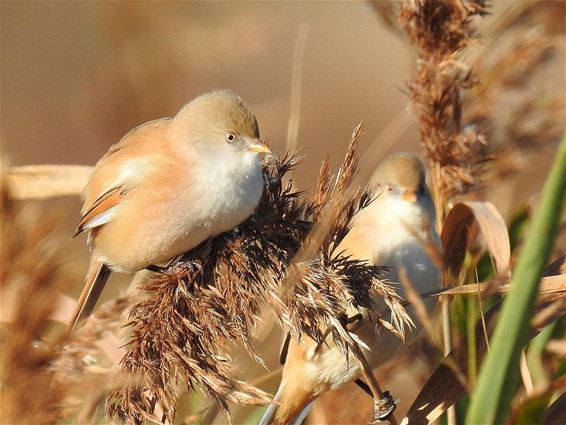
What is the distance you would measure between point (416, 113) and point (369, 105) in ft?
17.3

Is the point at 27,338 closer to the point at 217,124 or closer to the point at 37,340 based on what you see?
the point at 37,340

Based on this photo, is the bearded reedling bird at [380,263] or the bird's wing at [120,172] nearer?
the bearded reedling bird at [380,263]

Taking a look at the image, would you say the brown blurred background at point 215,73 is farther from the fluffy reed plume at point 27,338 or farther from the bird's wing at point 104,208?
the bird's wing at point 104,208

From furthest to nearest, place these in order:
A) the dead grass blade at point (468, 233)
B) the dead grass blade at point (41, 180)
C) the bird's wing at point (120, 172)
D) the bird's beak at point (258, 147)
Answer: the bird's wing at point (120, 172)
the dead grass blade at point (41, 180)
the bird's beak at point (258, 147)
the dead grass blade at point (468, 233)

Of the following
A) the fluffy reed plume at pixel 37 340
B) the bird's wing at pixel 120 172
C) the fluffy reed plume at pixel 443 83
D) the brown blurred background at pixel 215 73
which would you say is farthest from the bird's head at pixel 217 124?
the fluffy reed plume at pixel 37 340

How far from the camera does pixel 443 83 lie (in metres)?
2.58

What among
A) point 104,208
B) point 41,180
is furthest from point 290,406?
point 41,180

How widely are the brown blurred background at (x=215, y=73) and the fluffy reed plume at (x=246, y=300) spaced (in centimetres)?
23

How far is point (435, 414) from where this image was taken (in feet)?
6.55

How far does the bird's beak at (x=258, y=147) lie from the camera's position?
2508 millimetres

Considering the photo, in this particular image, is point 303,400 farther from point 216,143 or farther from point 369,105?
point 369,105

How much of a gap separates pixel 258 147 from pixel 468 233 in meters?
0.67

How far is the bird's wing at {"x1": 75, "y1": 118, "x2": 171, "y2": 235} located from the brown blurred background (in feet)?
0.95

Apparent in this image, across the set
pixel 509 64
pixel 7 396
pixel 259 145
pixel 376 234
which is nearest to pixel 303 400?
pixel 376 234
